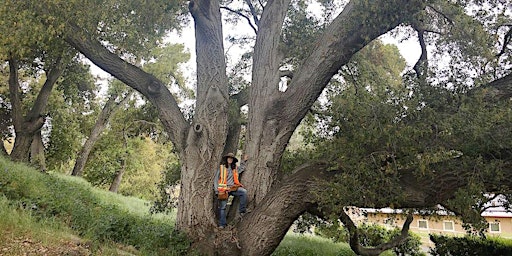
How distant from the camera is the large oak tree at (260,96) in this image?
246 inches

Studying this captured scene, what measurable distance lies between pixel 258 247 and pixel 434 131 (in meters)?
3.31

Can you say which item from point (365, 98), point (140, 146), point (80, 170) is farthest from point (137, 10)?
point (140, 146)

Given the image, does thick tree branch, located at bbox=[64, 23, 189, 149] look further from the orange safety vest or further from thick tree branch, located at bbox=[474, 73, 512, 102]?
thick tree branch, located at bbox=[474, 73, 512, 102]

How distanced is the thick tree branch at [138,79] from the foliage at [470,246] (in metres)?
9.48

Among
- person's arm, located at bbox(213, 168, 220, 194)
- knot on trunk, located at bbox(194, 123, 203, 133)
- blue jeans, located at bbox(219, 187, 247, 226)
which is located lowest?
blue jeans, located at bbox(219, 187, 247, 226)

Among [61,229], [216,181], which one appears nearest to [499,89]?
[216,181]

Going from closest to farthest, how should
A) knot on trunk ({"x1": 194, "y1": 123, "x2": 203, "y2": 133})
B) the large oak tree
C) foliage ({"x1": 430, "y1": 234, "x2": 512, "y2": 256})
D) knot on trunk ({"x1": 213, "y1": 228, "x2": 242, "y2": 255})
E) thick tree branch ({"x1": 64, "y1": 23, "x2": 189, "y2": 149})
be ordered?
1. the large oak tree
2. knot on trunk ({"x1": 213, "y1": 228, "x2": 242, "y2": 255})
3. knot on trunk ({"x1": 194, "y1": 123, "x2": 203, "y2": 133})
4. thick tree branch ({"x1": 64, "y1": 23, "x2": 189, "y2": 149})
5. foliage ({"x1": 430, "y1": 234, "x2": 512, "y2": 256})

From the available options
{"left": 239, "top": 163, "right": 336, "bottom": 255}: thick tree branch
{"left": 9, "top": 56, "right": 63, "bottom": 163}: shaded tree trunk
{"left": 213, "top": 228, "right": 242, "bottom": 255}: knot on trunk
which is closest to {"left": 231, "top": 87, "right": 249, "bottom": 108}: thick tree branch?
{"left": 239, "top": 163, "right": 336, "bottom": 255}: thick tree branch

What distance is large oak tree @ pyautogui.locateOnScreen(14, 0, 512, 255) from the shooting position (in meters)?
6.26

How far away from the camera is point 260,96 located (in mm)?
7820

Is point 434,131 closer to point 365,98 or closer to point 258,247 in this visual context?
point 365,98

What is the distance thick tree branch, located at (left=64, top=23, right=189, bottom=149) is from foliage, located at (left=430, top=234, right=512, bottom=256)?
948 centimetres

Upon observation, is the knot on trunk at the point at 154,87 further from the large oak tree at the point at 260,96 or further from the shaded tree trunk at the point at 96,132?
the shaded tree trunk at the point at 96,132

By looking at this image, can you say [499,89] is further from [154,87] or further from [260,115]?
[154,87]
